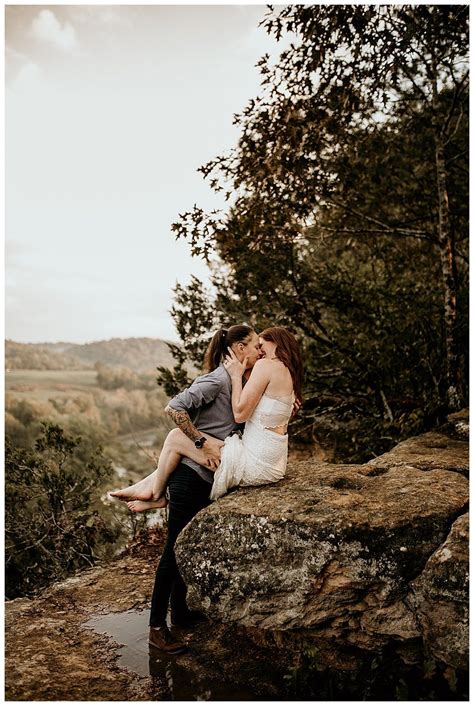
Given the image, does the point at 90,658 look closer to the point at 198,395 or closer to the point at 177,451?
the point at 177,451

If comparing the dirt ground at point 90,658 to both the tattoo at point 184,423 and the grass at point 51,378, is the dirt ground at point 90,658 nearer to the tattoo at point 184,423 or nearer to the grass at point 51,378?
the tattoo at point 184,423

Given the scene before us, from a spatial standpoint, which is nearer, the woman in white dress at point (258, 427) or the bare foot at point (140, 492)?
the woman in white dress at point (258, 427)

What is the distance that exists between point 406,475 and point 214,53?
437 cm

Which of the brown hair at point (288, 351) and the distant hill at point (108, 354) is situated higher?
the distant hill at point (108, 354)

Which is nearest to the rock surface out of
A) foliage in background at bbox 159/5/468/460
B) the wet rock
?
the wet rock

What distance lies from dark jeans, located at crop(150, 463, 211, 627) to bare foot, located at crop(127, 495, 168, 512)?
322 millimetres

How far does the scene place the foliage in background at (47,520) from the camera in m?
7.31

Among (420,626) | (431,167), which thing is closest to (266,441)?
(420,626)

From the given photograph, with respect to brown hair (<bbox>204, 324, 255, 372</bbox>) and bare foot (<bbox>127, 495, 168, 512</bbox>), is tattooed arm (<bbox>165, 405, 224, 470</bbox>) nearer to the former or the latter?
brown hair (<bbox>204, 324, 255, 372</bbox>)

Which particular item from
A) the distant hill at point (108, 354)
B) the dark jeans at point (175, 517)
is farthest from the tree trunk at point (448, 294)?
the distant hill at point (108, 354)

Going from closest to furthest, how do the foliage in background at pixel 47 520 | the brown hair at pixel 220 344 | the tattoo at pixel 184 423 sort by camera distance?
1. the tattoo at pixel 184 423
2. the brown hair at pixel 220 344
3. the foliage in background at pixel 47 520

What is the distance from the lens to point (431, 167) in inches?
312

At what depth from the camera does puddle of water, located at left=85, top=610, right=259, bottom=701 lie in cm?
358

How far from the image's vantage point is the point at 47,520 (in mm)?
7340
